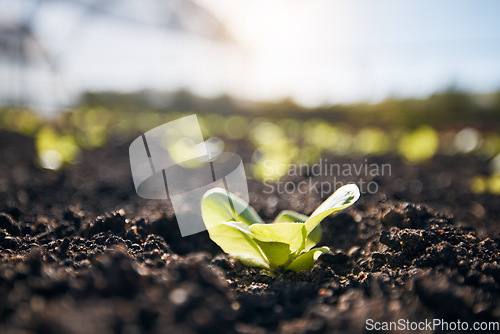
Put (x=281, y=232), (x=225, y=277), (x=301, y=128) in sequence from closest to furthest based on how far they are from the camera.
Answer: (x=281, y=232), (x=225, y=277), (x=301, y=128)

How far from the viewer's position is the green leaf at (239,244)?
115 cm

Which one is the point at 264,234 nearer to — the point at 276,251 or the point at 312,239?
the point at 276,251

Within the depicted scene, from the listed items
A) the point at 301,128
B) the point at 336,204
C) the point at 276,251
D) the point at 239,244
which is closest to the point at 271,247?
the point at 276,251

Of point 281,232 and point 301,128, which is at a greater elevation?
point 281,232

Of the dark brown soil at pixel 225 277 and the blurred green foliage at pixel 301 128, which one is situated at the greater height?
the dark brown soil at pixel 225 277

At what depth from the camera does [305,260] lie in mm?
1172

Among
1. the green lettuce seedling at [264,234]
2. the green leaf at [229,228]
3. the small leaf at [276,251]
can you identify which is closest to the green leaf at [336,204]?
the green lettuce seedling at [264,234]

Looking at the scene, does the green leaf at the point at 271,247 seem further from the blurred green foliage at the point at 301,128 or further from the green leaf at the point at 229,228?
the blurred green foliage at the point at 301,128

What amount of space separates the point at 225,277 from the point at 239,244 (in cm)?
11

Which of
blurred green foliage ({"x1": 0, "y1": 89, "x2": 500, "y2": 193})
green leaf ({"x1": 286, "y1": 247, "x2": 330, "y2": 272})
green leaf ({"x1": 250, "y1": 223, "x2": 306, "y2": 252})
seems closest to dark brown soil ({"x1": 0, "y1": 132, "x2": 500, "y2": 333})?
green leaf ({"x1": 286, "y1": 247, "x2": 330, "y2": 272})

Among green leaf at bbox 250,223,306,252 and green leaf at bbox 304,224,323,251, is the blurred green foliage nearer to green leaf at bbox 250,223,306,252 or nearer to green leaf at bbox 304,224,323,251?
green leaf at bbox 304,224,323,251

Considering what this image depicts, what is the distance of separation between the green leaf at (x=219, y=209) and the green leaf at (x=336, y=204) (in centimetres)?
26

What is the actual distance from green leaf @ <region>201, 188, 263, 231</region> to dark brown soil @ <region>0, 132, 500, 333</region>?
0.53ft

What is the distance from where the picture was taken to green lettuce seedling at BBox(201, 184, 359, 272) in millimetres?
1060
